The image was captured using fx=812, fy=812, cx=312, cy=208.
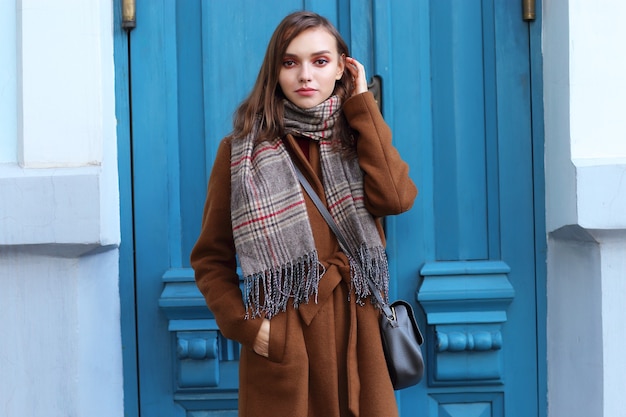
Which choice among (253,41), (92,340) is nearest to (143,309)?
(92,340)

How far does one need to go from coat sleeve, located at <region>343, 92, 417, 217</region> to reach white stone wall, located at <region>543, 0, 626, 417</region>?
0.65 metres

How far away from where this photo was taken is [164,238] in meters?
2.86

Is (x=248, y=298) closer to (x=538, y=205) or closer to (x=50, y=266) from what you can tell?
(x=50, y=266)

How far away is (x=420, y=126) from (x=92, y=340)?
4.37 feet

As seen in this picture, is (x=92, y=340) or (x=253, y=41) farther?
(x=253, y=41)

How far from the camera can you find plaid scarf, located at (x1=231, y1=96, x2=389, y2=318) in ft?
7.27

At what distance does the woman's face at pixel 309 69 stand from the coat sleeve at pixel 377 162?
3.6 inches

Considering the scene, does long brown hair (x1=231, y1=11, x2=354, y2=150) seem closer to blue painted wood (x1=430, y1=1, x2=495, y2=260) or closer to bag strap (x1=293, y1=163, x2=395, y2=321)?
bag strap (x1=293, y1=163, x2=395, y2=321)

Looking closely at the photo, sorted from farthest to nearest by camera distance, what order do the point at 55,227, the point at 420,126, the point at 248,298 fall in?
the point at 420,126 < the point at 55,227 < the point at 248,298

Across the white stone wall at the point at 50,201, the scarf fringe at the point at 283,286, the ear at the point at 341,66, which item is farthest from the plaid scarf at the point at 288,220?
the white stone wall at the point at 50,201

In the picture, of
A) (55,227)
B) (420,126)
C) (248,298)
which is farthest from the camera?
(420,126)

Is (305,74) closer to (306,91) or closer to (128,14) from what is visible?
(306,91)

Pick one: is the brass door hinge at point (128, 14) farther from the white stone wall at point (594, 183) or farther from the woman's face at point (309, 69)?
the white stone wall at point (594, 183)

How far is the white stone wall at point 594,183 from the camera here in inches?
100
